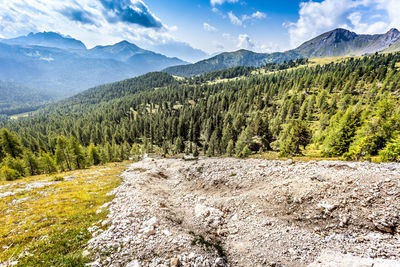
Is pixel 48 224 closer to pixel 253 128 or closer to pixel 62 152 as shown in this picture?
pixel 62 152

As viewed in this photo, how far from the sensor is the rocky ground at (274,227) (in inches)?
367

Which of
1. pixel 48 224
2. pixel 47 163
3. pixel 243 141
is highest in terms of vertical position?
pixel 48 224

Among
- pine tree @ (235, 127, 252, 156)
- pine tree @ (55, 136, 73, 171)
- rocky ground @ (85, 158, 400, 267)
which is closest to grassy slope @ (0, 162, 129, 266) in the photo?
rocky ground @ (85, 158, 400, 267)

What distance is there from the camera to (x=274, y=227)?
12.4m

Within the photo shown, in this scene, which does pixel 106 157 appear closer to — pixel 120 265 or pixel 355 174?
pixel 120 265

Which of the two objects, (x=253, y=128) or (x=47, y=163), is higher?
(x=253, y=128)

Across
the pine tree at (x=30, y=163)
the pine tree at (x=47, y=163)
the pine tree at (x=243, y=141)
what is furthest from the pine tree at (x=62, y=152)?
the pine tree at (x=243, y=141)

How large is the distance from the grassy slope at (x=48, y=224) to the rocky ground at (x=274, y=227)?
131 centimetres

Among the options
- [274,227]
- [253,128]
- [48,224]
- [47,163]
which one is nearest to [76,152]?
[47,163]

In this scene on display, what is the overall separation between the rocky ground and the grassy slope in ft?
4.29

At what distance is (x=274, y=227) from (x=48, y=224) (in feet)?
64.7

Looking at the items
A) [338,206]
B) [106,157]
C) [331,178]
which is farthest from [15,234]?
[106,157]

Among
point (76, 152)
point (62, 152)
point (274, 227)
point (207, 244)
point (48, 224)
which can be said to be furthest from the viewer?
Answer: point (62, 152)

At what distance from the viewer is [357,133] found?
100 ft
